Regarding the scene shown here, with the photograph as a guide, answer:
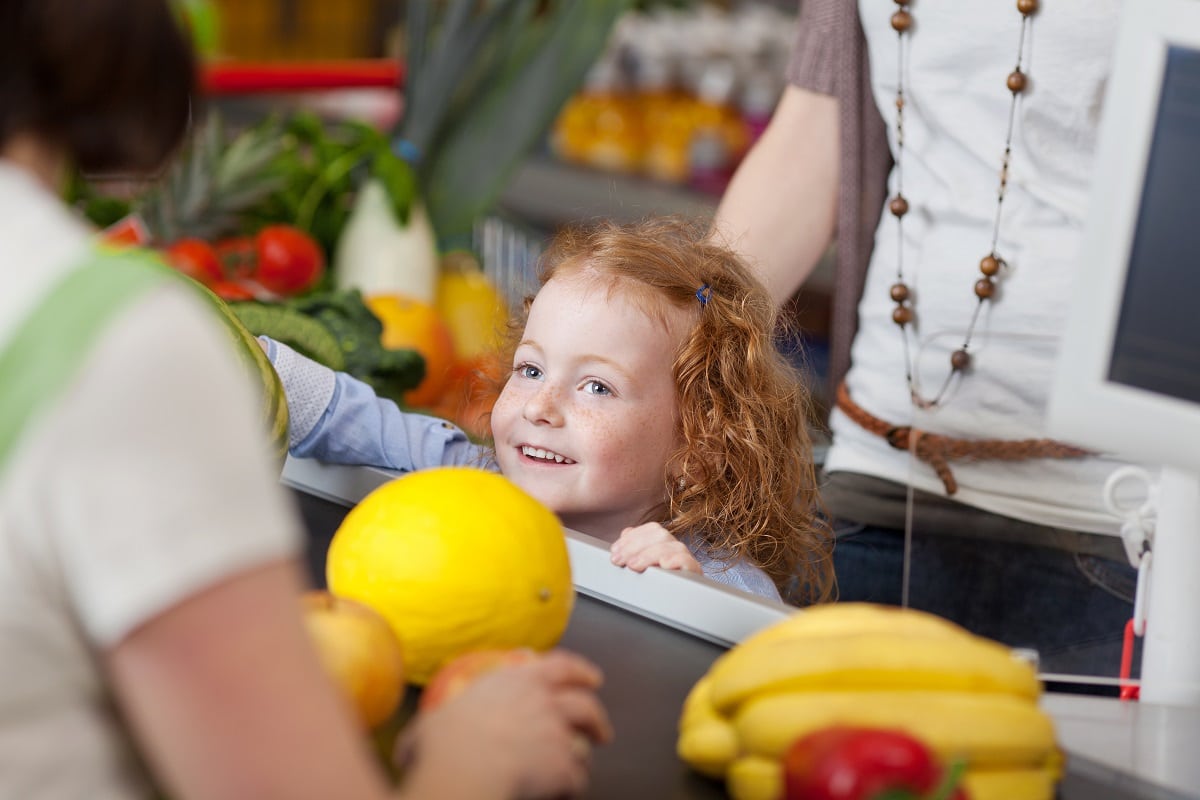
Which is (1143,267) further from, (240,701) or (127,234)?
(127,234)

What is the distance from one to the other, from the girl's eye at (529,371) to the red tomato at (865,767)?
821 mm

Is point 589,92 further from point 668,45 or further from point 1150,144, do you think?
point 1150,144

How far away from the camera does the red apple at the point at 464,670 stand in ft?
2.35

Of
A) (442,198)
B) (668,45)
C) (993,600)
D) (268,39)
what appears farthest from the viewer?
(268,39)

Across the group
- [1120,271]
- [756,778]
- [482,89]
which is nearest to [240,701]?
[756,778]

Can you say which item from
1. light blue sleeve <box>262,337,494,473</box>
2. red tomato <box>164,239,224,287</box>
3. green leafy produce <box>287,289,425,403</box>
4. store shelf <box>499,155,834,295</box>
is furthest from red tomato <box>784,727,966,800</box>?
store shelf <box>499,155,834,295</box>

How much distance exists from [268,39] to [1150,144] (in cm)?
570

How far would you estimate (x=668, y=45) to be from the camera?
3.56 meters

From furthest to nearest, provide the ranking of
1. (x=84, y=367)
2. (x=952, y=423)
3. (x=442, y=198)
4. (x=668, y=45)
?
(x=668, y=45), (x=442, y=198), (x=952, y=423), (x=84, y=367)

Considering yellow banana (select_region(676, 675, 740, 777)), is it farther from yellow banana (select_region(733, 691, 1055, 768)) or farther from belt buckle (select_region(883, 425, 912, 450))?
belt buckle (select_region(883, 425, 912, 450))

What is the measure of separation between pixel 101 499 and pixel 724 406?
1.06m

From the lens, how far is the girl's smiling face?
1.39 meters

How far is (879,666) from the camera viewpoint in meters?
0.69

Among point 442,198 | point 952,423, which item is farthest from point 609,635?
point 442,198
